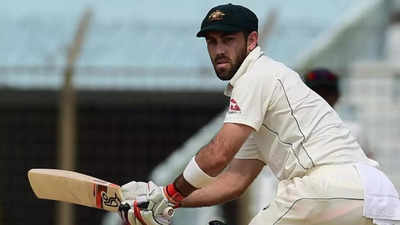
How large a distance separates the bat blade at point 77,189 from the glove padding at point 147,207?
0.30 ft

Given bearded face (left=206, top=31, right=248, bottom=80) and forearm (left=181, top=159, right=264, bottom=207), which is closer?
bearded face (left=206, top=31, right=248, bottom=80)

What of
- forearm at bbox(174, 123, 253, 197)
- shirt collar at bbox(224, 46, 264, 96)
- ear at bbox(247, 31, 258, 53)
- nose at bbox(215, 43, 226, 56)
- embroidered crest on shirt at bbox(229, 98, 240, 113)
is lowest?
forearm at bbox(174, 123, 253, 197)

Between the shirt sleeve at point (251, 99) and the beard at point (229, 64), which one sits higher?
the beard at point (229, 64)

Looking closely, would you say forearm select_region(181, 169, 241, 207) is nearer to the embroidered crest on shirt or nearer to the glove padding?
the glove padding

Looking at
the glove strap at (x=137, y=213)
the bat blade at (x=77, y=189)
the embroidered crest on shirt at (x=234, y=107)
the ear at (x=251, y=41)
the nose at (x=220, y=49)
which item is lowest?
the glove strap at (x=137, y=213)

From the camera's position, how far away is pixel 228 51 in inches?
213

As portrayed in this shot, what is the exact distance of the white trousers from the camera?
5168mm

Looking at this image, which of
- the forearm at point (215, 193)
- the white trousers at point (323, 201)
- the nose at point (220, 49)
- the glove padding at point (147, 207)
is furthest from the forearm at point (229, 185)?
the nose at point (220, 49)

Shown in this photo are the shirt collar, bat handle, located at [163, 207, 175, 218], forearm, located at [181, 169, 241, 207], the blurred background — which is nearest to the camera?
bat handle, located at [163, 207, 175, 218]

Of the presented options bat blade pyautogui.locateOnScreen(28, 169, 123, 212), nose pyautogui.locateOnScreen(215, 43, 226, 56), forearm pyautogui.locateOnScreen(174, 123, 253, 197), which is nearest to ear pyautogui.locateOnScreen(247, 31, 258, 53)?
nose pyautogui.locateOnScreen(215, 43, 226, 56)

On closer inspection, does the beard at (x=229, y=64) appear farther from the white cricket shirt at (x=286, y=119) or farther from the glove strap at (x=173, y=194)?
the glove strap at (x=173, y=194)

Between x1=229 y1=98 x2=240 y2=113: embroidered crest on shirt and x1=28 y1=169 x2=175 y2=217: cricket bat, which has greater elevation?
x1=229 y1=98 x2=240 y2=113: embroidered crest on shirt

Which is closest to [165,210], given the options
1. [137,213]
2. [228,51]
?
[137,213]

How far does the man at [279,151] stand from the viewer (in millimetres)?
5184
